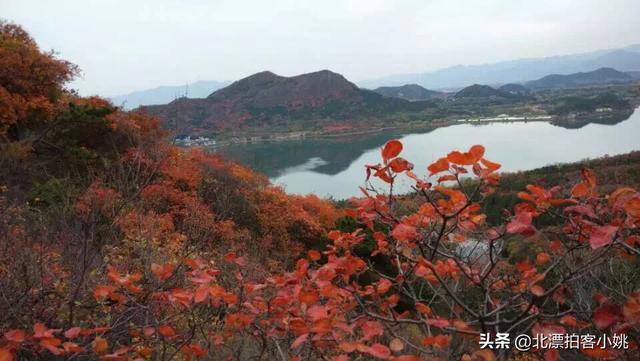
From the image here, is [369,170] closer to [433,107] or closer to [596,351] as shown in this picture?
[596,351]

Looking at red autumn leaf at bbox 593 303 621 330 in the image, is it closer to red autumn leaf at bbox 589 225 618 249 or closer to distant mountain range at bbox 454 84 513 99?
red autumn leaf at bbox 589 225 618 249

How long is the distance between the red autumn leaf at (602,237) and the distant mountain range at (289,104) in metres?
75.7

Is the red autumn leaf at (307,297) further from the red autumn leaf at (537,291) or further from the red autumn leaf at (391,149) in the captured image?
the red autumn leaf at (537,291)

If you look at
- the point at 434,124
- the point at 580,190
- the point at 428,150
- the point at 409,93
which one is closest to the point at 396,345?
the point at 580,190

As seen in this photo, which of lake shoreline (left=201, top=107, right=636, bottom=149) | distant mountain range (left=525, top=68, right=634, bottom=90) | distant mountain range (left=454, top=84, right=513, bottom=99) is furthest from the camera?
distant mountain range (left=525, top=68, right=634, bottom=90)

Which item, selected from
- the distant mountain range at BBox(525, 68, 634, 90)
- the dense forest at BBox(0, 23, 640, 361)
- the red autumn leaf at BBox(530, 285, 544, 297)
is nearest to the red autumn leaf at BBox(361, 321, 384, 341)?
the dense forest at BBox(0, 23, 640, 361)

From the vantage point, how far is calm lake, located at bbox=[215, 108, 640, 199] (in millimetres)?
38000

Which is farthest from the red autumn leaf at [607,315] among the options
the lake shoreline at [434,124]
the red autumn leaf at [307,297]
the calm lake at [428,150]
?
the lake shoreline at [434,124]

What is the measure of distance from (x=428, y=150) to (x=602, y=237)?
157ft

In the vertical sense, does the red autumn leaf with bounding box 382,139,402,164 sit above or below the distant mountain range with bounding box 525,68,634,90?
below

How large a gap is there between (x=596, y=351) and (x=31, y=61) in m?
14.5

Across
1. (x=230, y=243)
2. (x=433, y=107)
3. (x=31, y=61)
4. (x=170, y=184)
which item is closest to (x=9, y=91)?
(x=31, y=61)

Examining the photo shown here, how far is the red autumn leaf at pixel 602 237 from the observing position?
3.48 ft

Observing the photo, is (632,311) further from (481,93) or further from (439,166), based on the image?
(481,93)
